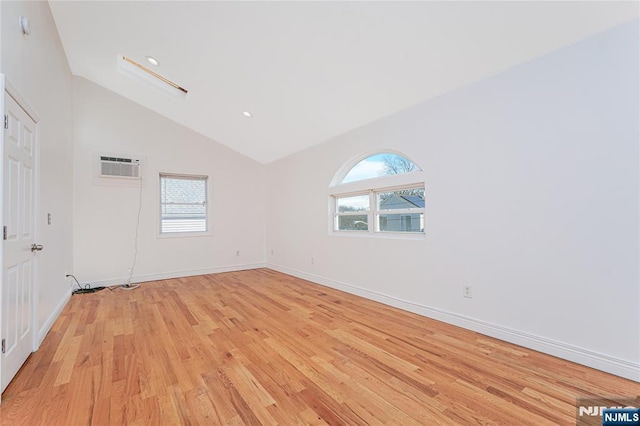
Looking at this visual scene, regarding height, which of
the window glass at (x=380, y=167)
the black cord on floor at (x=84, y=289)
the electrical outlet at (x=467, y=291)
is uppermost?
the window glass at (x=380, y=167)

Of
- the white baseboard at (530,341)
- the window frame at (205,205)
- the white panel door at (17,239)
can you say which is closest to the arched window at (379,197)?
the white baseboard at (530,341)

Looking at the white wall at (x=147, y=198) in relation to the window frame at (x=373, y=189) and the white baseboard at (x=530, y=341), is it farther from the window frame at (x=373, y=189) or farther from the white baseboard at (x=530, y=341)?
the white baseboard at (x=530, y=341)

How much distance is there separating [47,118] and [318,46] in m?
2.80

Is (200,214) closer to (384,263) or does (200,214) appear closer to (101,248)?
(101,248)

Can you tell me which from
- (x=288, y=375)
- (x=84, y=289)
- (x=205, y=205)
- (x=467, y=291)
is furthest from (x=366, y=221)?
(x=84, y=289)

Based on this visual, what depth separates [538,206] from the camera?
7.38 ft

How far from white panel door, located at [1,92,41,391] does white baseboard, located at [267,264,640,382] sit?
328cm

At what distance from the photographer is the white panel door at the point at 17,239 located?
1.79 metres

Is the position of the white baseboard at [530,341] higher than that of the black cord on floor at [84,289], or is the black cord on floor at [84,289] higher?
the white baseboard at [530,341]

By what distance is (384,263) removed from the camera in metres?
3.53

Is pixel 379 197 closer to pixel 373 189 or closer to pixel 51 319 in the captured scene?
pixel 373 189

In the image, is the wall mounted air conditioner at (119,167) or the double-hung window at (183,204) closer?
the wall mounted air conditioner at (119,167)

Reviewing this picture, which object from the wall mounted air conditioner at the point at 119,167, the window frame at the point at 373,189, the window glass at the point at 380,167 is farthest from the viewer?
the wall mounted air conditioner at the point at 119,167

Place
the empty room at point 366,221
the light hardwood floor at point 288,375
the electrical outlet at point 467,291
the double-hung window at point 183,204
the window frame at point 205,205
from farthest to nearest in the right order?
the double-hung window at point 183,204
the window frame at point 205,205
the electrical outlet at point 467,291
the empty room at point 366,221
the light hardwood floor at point 288,375
